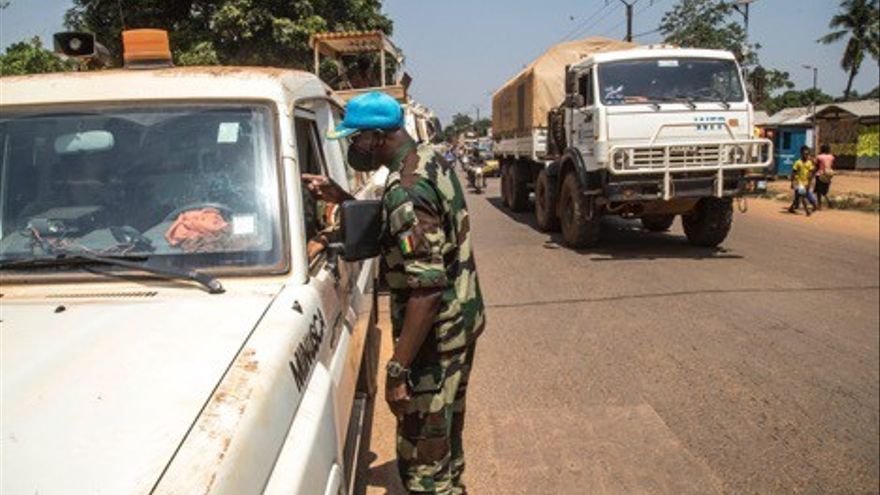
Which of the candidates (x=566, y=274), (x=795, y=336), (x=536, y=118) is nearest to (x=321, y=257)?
(x=795, y=336)

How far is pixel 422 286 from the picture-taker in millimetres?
2297

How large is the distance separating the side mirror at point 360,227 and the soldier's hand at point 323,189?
604 mm

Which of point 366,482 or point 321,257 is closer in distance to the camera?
point 321,257

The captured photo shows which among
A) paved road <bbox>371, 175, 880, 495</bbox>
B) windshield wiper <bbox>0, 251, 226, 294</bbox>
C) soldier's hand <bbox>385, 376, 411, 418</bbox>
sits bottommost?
paved road <bbox>371, 175, 880, 495</bbox>

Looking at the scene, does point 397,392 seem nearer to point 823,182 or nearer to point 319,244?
point 319,244

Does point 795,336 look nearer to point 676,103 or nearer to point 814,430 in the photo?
point 814,430

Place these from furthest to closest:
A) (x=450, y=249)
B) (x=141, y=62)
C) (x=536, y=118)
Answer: (x=536, y=118)
(x=141, y=62)
(x=450, y=249)

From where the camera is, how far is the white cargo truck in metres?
8.48

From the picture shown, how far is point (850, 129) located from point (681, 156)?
75.8 ft

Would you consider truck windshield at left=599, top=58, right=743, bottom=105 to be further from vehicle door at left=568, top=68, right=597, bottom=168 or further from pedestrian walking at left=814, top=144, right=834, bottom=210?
pedestrian walking at left=814, top=144, right=834, bottom=210

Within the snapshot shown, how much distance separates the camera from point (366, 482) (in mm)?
3488

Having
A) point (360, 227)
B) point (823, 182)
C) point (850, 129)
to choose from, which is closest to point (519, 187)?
point (823, 182)

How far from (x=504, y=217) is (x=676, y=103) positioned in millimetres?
6291

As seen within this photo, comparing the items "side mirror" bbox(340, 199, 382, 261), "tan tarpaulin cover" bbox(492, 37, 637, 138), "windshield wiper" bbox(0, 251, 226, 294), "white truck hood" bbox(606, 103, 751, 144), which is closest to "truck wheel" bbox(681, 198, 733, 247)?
"white truck hood" bbox(606, 103, 751, 144)
